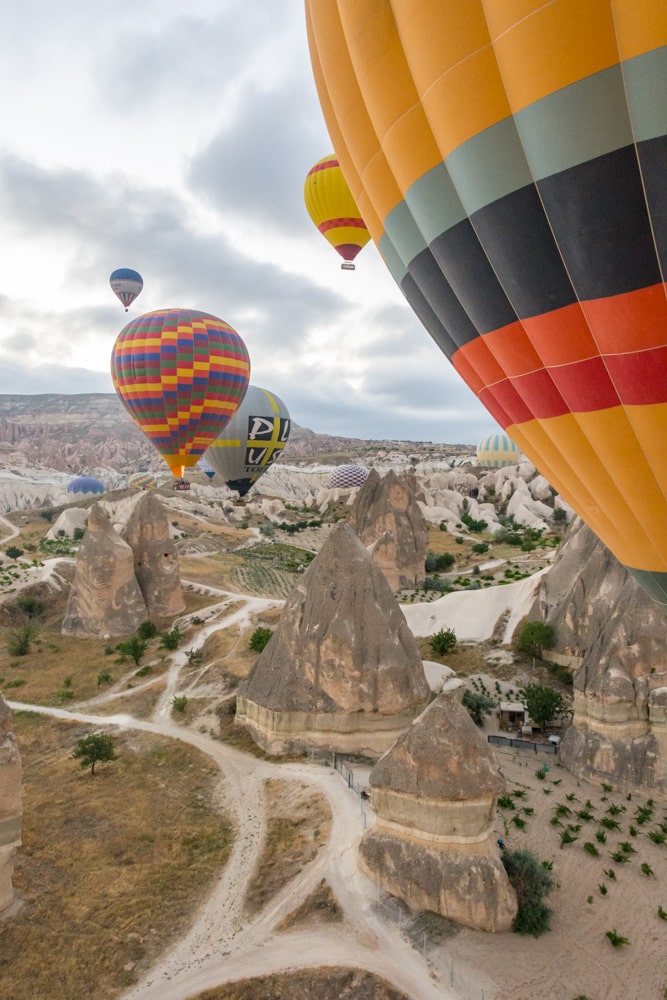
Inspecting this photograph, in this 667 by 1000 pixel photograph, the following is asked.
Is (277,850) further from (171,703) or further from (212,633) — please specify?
(212,633)

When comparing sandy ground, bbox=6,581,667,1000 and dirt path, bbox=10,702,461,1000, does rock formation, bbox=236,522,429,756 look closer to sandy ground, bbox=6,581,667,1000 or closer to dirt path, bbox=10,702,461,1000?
sandy ground, bbox=6,581,667,1000

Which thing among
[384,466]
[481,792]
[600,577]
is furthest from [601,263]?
[384,466]

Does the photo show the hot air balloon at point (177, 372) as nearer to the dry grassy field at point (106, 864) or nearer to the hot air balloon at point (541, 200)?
the dry grassy field at point (106, 864)

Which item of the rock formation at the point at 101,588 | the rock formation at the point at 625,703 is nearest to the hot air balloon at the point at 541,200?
the rock formation at the point at 625,703

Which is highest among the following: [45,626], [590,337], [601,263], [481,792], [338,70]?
[338,70]

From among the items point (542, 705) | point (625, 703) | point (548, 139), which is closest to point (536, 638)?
point (542, 705)

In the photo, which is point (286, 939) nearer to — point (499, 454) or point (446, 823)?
point (446, 823)
